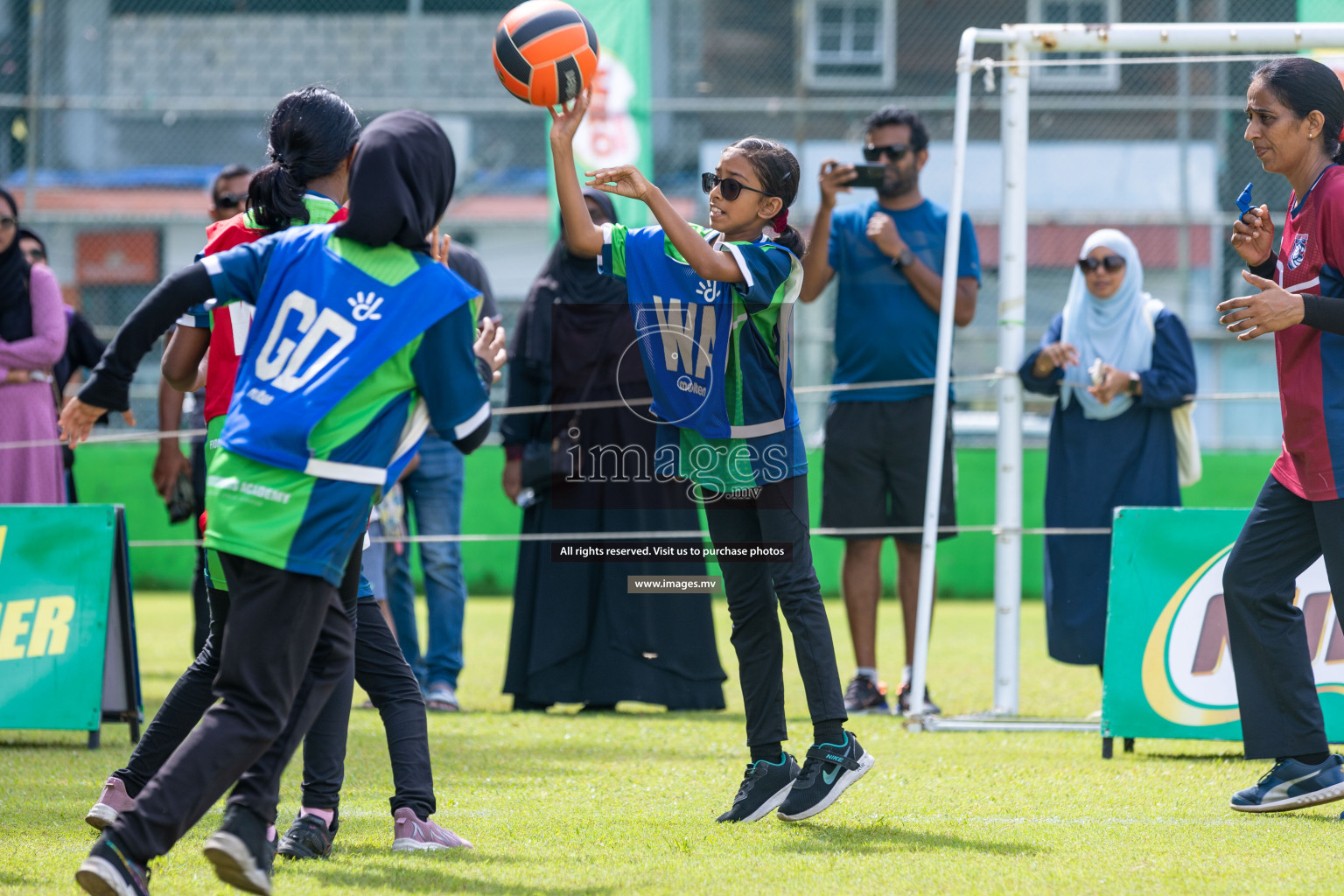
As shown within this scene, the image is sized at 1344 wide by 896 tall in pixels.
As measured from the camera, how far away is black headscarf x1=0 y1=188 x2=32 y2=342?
6.41m

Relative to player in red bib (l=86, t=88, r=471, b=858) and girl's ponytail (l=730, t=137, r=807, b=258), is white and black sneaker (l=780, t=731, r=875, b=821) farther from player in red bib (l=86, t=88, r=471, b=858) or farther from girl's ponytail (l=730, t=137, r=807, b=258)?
girl's ponytail (l=730, t=137, r=807, b=258)

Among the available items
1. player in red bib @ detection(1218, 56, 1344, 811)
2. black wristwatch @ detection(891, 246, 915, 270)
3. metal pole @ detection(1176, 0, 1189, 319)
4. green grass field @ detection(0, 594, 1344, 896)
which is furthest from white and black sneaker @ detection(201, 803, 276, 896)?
metal pole @ detection(1176, 0, 1189, 319)

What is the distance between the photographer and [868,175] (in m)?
6.41

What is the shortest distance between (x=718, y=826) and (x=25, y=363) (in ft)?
13.4

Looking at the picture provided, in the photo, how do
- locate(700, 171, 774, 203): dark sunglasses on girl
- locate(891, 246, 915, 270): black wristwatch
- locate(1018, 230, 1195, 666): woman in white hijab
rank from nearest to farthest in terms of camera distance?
locate(700, 171, 774, 203): dark sunglasses on girl, locate(1018, 230, 1195, 666): woman in white hijab, locate(891, 246, 915, 270): black wristwatch

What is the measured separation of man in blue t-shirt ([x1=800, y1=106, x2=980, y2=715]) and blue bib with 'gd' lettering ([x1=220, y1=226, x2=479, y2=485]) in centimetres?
362

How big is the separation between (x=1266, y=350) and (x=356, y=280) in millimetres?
11439

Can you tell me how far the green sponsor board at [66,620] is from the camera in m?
5.23

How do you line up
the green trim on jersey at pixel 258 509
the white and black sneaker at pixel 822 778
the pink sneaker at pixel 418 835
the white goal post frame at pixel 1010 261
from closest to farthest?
the green trim on jersey at pixel 258 509 → the pink sneaker at pixel 418 835 → the white and black sneaker at pixel 822 778 → the white goal post frame at pixel 1010 261

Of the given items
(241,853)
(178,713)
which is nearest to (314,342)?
(241,853)

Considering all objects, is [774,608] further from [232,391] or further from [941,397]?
[941,397]

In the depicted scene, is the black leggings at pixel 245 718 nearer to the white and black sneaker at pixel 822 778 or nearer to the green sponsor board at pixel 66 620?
the white and black sneaker at pixel 822 778

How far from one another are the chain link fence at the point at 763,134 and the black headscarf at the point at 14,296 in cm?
640

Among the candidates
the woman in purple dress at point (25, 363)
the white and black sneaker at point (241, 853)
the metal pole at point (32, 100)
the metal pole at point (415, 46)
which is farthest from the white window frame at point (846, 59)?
the white and black sneaker at point (241, 853)
